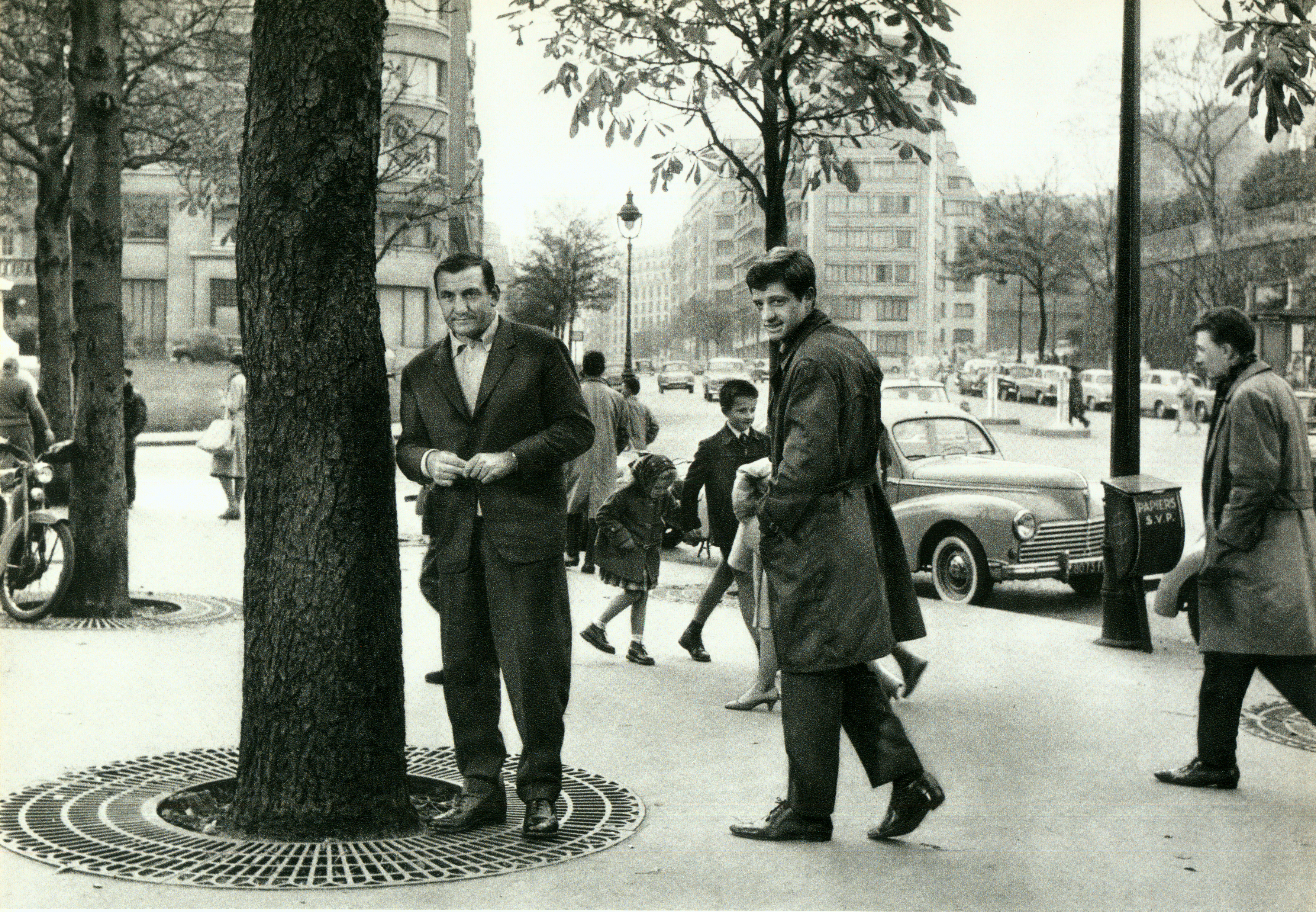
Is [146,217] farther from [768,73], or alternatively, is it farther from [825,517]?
[825,517]

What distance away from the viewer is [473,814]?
5.08 metres

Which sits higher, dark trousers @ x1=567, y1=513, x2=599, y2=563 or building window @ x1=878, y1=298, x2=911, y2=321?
building window @ x1=878, y1=298, x2=911, y2=321

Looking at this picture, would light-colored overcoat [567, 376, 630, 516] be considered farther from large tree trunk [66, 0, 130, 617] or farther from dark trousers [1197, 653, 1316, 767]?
dark trousers [1197, 653, 1316, 767]

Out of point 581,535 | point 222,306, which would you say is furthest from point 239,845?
point 222,306

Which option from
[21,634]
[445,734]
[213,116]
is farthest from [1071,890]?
[213,116]

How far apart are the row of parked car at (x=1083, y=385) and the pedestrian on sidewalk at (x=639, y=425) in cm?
2868

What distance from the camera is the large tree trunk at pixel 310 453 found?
495cm

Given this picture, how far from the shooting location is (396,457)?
5133 millimetres

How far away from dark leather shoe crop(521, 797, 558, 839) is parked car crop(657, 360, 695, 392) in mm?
41605

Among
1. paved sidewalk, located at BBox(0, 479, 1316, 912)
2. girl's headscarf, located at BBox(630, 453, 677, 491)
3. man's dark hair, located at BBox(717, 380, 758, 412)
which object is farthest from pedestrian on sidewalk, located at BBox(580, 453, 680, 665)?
man's dark hair, located at BBox(717, 380, 758, 412)

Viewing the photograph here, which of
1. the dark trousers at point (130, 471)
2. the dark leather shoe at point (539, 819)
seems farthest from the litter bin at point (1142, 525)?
the dark trousers at point (130, 471)

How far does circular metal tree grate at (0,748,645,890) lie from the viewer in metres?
4.49

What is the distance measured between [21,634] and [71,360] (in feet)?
34.0

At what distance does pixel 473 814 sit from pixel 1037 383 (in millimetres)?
49236
